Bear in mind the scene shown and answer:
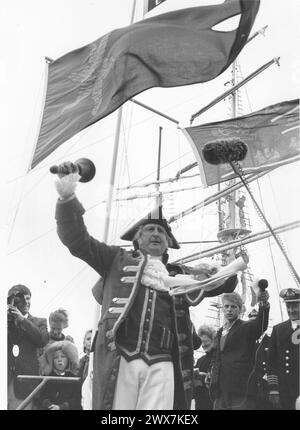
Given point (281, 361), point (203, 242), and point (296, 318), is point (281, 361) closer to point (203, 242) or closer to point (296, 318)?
point (296, 318)

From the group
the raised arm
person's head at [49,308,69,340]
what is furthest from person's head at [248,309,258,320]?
person's head at [49,308,69,340]

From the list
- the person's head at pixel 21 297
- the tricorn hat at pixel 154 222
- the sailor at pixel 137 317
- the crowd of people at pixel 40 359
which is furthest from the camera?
the person's head at pixel 21 297

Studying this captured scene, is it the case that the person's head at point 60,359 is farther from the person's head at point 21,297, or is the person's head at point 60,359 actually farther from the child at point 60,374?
the person's head at point 21,297

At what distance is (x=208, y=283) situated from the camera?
22.9 ft

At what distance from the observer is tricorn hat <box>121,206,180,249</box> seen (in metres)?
7.27

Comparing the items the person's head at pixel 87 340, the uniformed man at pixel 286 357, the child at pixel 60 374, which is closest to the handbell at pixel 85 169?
the person's head at pixel 87 340

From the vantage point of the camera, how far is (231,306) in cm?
726

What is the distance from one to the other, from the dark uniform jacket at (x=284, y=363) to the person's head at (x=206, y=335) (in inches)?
21.6

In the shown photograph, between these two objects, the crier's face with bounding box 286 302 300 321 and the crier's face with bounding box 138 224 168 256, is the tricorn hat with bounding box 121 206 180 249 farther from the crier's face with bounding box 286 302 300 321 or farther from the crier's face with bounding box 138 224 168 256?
the crier's face with bounding box 286 302 300 321

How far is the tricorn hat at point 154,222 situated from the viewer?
7270 millimetres

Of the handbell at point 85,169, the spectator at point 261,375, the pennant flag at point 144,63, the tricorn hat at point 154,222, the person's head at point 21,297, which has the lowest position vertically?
the spectator at point 261,375

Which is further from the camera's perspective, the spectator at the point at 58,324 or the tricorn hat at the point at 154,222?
the spectator at the point at 58,324
